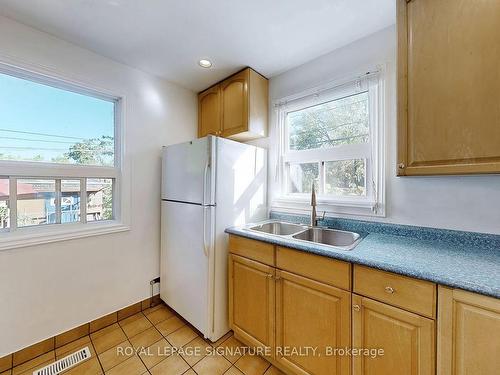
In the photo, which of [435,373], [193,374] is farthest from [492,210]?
[193,374]

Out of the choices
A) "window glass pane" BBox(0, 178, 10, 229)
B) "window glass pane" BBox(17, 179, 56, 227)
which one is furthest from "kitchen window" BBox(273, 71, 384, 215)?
"window glass pane" BBox(0, 178, 10, 229)

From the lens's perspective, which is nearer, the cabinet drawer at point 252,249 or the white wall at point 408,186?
the white wall at point 408,186

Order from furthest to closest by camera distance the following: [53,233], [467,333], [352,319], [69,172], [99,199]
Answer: [99,199] < [69,172] < [53,233] < [352,319] < [467,333]

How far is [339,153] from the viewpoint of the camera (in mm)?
1786

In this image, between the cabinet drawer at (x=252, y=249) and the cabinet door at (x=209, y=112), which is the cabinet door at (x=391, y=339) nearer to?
the cabinet drawer at (x=252, y=249)

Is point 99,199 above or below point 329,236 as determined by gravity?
above

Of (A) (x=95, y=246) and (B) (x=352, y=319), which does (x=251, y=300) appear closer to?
(B) (x=352, y=319)

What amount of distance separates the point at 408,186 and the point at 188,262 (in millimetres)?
1745

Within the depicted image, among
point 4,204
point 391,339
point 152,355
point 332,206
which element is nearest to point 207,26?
point 332,206

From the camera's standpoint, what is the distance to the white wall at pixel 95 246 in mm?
1476

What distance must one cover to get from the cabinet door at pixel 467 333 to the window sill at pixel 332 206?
76cm

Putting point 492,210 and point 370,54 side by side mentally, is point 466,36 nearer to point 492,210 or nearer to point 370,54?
point 370,54

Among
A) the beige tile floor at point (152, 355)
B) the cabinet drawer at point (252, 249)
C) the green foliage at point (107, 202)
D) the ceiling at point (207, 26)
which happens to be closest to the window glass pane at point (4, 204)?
the green foliage at point (107, 202)

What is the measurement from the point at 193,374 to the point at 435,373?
4.36 ft
